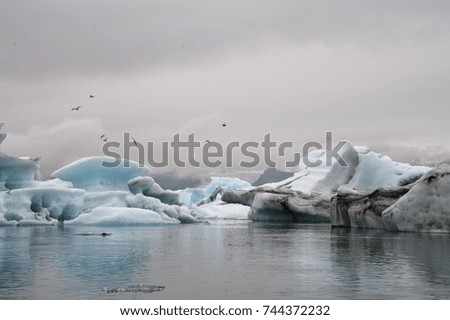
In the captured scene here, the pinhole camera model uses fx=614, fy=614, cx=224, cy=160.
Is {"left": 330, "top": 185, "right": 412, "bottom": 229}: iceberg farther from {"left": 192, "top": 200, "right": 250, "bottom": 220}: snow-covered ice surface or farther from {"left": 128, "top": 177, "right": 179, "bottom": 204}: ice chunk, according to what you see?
{"left": 192, "top": 200, "right": 250, "bottom": 220}: snow-covered ice surface

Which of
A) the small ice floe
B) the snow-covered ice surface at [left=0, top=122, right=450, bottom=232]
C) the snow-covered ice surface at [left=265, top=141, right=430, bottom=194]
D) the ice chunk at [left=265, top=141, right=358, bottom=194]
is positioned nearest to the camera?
the small ice floe

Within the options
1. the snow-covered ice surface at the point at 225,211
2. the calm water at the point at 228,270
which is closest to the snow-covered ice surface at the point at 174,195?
the calm water at the point at 228,270

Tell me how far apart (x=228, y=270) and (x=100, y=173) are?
3145cm

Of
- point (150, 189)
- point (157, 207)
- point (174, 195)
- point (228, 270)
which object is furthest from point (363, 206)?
point (228, 270)

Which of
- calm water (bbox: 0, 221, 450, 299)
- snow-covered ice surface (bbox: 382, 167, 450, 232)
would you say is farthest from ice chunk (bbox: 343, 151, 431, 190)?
calm water (bbox: 0, 221, 450, 299)

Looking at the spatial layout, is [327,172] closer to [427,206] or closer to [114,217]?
[114,217]

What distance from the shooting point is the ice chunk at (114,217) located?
37.8 metres

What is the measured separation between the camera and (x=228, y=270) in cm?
1488


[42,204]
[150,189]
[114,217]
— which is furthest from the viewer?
[150,189]

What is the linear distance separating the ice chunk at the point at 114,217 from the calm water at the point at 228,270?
50.1 feet

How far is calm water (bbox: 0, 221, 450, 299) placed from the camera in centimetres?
1145

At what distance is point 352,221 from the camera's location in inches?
1506

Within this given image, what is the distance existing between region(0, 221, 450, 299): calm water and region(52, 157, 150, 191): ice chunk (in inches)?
842
